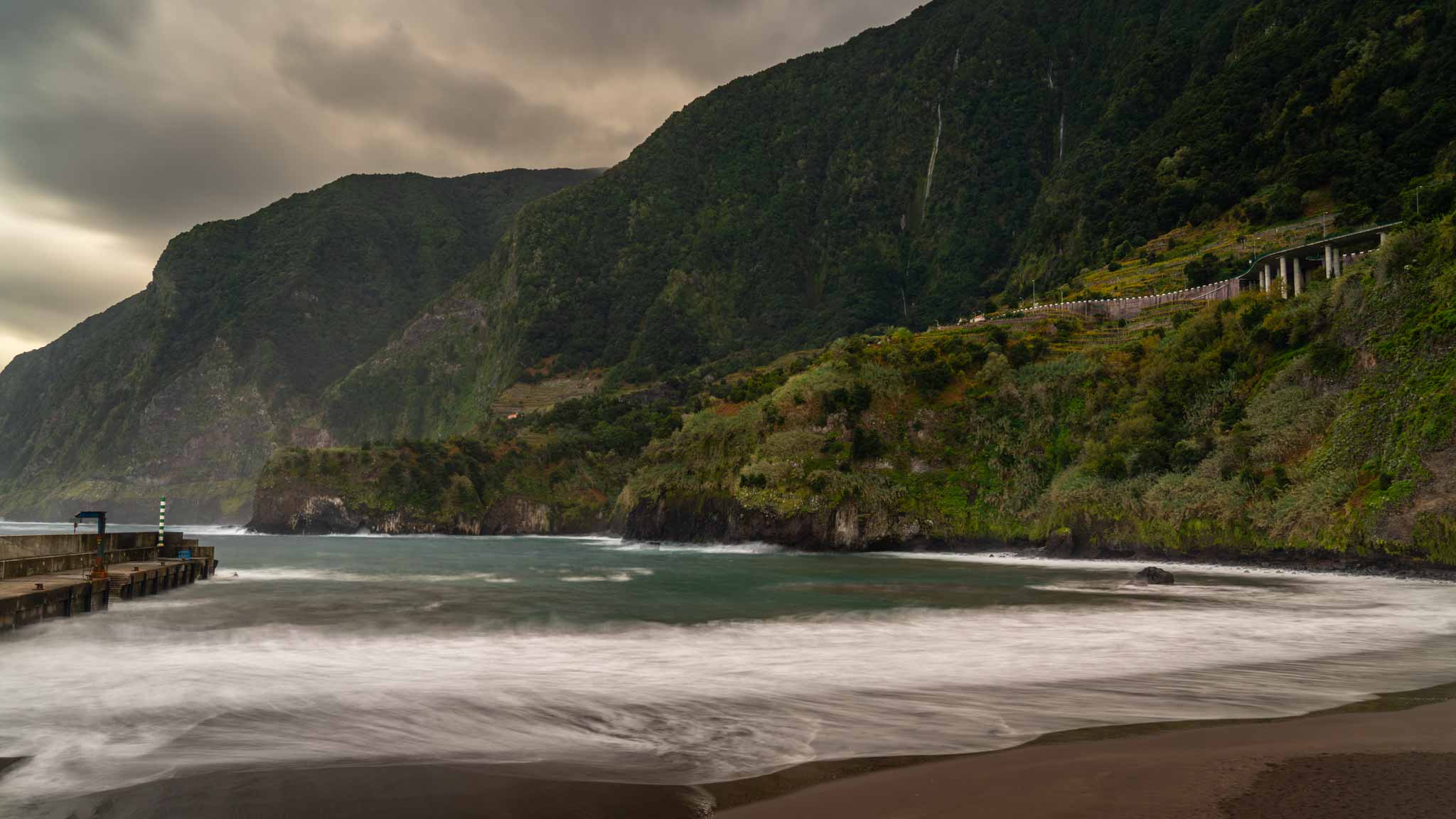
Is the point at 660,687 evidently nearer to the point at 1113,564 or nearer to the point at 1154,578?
the point at 1154,578

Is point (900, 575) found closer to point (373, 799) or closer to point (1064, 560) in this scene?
point (1064, 560)

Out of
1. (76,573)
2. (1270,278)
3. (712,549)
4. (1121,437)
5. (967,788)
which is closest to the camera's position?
(967,788)

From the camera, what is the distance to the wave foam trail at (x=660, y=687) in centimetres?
1075

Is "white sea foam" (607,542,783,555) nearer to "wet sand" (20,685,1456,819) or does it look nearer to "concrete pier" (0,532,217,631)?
"concrete pier" (0,532,217,631)

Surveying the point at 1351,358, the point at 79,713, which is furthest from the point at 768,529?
the point at 79,713

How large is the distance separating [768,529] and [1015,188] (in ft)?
499

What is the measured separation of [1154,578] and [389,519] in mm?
123697

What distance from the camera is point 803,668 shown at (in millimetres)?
17016

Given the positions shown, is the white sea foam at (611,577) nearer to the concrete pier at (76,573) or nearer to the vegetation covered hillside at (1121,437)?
the concrete pier at (76,573)

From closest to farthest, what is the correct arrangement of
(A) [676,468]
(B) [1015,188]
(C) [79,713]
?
(C) [79,713] → (A) [676,468] → (B) [1015,188]

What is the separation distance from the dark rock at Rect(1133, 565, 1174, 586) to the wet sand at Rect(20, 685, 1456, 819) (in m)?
25.9

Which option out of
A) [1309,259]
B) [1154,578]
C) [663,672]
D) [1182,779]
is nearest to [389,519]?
[1309,259]

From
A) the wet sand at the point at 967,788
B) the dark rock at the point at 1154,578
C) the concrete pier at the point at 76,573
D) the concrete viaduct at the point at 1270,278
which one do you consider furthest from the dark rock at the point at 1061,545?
the concrete pier at the point at 76,573

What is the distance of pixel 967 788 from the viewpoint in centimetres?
848
